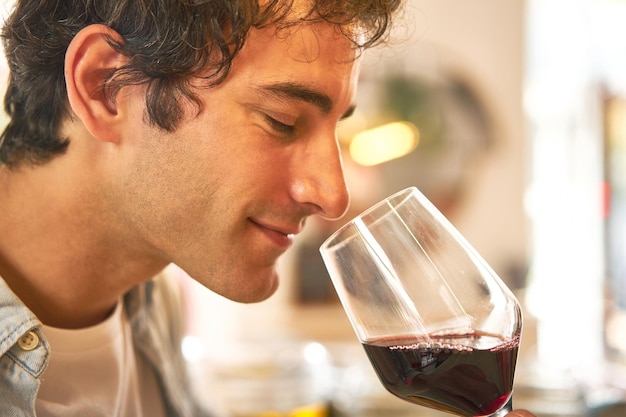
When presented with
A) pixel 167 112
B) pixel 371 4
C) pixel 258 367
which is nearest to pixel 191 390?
pixel 258 367

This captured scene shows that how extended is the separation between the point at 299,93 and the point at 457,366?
40 centimetres

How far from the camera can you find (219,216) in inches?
42.9

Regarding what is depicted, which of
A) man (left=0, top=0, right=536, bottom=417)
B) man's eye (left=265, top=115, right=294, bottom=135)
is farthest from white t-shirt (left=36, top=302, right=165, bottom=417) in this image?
man's eye (left=265, top=115, right=294, bottom=135)

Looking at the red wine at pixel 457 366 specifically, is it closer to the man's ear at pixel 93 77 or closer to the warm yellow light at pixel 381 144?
the man's ear at pixel 93 77

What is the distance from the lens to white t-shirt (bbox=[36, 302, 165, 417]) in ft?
3.66

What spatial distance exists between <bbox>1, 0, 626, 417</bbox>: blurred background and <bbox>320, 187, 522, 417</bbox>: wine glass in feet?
1.81

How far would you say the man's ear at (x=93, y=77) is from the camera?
105cm

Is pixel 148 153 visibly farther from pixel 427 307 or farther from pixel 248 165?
pixel 427 307

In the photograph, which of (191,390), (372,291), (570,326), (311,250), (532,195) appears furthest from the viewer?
(570,326)

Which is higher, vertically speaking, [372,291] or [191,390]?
[372,291]

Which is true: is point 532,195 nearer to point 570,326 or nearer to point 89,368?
point 570,326

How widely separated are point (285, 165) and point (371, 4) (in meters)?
0.26

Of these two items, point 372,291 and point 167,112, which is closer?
point 372,291

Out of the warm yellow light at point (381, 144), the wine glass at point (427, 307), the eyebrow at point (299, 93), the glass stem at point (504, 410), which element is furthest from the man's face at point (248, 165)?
the warm yellow light at point (381, 144)
